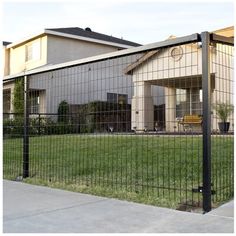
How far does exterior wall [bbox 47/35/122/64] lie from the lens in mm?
24484

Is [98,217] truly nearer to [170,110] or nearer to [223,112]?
[170,110]

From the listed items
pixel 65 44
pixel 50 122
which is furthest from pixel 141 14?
pixel 65 44

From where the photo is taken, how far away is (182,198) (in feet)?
16.9

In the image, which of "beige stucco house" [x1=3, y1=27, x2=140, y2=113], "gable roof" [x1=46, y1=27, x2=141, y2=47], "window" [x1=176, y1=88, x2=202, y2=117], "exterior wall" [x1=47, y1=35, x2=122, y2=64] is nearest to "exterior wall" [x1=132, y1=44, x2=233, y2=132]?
"window" [x1=176, y1=88, x2=202, y2=117]

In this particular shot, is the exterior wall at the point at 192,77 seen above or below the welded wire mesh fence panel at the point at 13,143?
above

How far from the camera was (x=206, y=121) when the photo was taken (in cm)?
463

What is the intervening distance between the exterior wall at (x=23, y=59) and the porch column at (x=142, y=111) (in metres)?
18.7

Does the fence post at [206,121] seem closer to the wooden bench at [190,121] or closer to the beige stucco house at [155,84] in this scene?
the beige stucco house at [155,84]

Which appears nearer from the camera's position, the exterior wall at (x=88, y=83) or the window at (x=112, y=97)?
the exterior wall at (x=88, y=83)

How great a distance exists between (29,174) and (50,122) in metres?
1.33

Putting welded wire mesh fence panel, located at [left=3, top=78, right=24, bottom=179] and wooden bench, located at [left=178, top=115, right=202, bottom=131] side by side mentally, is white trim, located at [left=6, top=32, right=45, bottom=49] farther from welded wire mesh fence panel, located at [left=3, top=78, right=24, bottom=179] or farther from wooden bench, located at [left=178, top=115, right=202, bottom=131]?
Answer: wooden bench, located at [left=178, top=115, right=202, bottom=131]

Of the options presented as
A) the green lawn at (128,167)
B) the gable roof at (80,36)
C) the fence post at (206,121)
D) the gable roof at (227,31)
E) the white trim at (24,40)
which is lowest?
the green lawn at (128,167)

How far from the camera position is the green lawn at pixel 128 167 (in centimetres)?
553

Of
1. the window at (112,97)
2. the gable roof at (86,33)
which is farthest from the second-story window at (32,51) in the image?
the window at (112,97)
